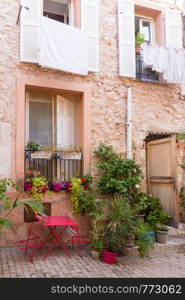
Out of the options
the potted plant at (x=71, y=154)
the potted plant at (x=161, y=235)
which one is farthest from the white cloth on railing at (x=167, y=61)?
the potted plant at (x=161, y=235)

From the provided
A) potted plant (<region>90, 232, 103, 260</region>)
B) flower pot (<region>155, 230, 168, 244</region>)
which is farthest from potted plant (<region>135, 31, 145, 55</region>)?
potted plant (<region>90, 232, 103, 260</region>)

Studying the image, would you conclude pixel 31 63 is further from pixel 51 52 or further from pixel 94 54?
pixel 94 54

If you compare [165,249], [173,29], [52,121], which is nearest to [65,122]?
[52,121]

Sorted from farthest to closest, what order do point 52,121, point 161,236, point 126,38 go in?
point 126,38
point 52,121
point 161,236

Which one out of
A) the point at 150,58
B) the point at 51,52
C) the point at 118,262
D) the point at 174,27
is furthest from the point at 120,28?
the point at 118,262

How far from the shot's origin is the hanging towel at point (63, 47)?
5953 mm

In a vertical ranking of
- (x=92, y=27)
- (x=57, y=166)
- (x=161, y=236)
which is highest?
(x=92, y=27)

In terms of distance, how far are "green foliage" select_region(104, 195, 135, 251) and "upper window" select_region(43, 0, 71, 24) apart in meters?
5.03

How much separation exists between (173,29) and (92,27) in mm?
2533

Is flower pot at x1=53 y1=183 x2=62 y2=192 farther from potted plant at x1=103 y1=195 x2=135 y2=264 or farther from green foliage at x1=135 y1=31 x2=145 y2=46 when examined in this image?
green foliage at x1=135 y1=31 x2=145 y2=46

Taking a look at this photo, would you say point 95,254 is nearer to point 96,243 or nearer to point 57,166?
point 96,243

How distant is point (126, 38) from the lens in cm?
720

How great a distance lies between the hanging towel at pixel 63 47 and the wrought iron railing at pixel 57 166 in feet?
6.55

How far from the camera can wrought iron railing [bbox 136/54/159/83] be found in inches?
289
